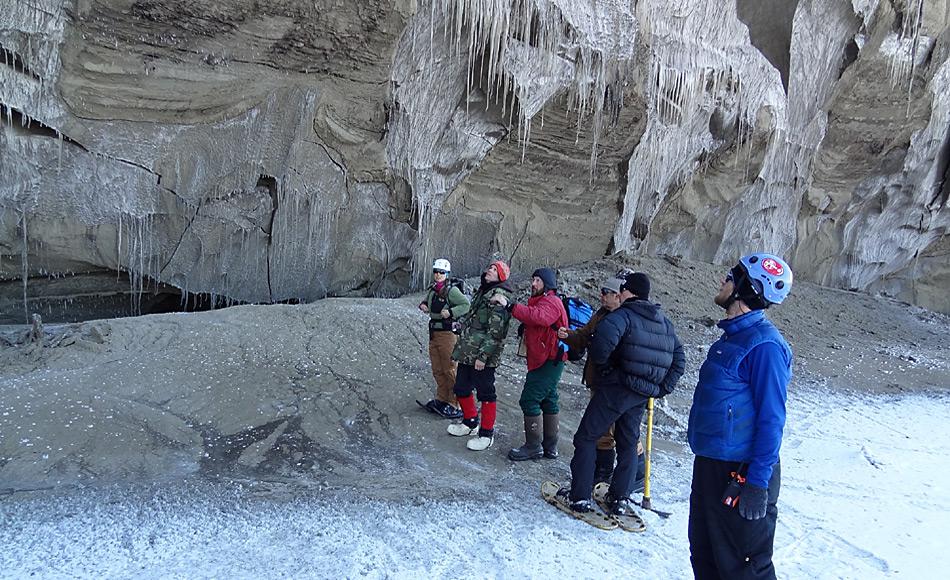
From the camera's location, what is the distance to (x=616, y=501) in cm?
443

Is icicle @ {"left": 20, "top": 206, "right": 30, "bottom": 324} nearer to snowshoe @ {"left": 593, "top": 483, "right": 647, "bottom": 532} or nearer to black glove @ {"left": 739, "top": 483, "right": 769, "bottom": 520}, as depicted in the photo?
snowshoe @ {"left": 593, "top": 483, "right": 647, "bottom": 532}

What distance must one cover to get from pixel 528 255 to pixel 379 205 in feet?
10.9

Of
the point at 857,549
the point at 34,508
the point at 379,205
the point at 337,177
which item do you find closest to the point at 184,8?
the point at 337,177

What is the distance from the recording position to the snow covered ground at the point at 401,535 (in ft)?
11.9

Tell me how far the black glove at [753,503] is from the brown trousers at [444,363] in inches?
143

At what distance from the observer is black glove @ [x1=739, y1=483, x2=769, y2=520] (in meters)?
2.64

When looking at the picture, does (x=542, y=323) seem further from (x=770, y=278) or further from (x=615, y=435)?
(x=770, y=278)

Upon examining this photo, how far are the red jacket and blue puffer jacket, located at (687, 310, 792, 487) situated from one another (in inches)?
79.6

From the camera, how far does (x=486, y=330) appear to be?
541 centimetres

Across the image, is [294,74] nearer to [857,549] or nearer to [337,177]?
[337,177]

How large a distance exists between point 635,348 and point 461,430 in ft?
7.63

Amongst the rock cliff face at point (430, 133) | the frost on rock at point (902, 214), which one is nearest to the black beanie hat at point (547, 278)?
the rock cliff face at point (430, 133)

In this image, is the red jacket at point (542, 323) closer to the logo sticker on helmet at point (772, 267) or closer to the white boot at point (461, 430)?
the white boot at point (461, 430)

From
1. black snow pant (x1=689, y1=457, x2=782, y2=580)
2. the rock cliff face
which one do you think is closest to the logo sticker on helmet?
black snow pant (x1=689, y1=457, x2=782, y2=580)
